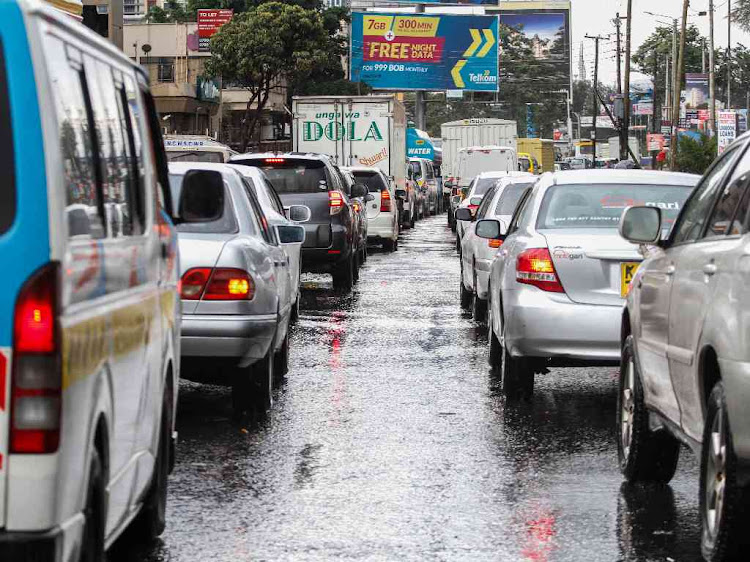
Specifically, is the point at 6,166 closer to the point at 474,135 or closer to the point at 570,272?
the point at 570,272

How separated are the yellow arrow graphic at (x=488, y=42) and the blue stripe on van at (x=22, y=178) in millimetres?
70611

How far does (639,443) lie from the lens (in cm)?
759

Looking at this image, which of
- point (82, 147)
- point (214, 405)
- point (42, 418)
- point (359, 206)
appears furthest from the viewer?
point (359, 206)

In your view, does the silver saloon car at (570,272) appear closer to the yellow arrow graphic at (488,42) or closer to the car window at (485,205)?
the car window at (485,205)

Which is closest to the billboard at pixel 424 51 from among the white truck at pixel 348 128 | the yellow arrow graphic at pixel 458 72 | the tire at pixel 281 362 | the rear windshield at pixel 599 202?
the yellow arrow graphic at pixel 458 72

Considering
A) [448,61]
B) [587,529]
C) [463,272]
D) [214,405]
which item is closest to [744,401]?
[587,529]

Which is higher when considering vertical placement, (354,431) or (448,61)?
(448,61)

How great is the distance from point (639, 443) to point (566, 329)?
237 cm

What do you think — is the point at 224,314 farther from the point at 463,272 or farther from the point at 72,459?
the point at 463,272

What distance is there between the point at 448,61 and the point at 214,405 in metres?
64.4

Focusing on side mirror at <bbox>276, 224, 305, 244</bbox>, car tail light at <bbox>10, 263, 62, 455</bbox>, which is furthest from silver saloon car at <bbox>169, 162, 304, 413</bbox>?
car tail light at <bbox>10, 263, 62, 455</bbox>

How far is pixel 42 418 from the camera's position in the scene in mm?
3904

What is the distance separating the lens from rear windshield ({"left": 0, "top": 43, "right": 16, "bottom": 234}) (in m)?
3.94

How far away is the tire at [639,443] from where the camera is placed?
757cm
